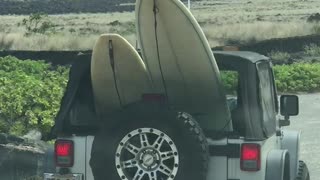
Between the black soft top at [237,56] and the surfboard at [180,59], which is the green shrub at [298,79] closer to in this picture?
the black soft top at [237,56]

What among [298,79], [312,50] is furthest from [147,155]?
[312,50]

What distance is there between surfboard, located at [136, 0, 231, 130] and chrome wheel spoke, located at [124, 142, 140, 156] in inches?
28.5

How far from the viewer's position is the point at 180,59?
5906mm

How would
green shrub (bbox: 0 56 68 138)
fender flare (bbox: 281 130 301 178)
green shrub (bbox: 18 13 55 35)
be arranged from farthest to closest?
green shrub (bbox: 18 13 55 35)
green shrub (bbox: 0 56 68 138)
fender flare (bbox: 281 130 301 178)

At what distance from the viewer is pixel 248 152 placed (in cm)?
562

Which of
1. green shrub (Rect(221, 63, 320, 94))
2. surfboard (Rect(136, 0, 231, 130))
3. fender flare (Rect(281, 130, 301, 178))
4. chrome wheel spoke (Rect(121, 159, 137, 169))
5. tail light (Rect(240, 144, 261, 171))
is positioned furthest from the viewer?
green shrub (Rect(221, 63, 320, 94))

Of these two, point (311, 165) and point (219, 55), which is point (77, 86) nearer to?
point (219, 55)

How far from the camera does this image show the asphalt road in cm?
1155

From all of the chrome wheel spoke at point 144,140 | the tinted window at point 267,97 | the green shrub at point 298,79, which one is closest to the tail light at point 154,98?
the chrome wheel spoke at point 144,140

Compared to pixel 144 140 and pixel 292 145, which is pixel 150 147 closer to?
pixel 144 140

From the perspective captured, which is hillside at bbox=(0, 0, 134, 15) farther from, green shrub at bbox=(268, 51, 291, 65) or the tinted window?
the tinted window

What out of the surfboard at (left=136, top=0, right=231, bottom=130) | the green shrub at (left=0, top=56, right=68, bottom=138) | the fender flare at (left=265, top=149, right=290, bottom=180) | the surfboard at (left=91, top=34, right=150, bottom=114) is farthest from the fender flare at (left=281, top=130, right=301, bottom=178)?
the green shrub at (left=0, top=56, right=68, bottom=138)

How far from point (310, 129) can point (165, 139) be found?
33.2 ft

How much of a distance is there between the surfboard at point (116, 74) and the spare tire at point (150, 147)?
1.79 feet
